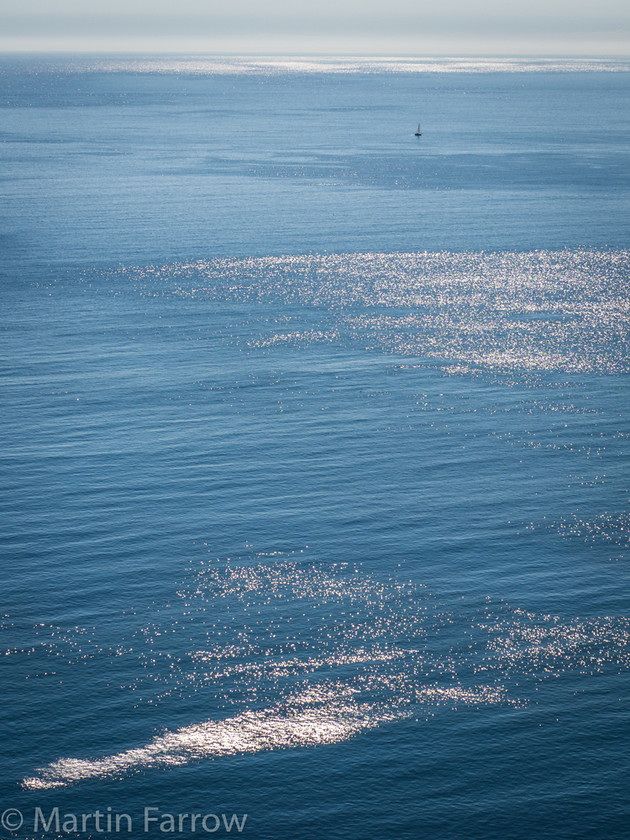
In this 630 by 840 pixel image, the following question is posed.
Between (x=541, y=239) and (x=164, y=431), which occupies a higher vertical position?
(x=541, y=239)

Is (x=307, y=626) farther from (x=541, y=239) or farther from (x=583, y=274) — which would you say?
(x=541, y=239)

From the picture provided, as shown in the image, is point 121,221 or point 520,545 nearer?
point 520,545

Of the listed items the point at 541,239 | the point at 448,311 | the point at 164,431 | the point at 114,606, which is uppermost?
the point at 541,239

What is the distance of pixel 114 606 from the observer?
177ft

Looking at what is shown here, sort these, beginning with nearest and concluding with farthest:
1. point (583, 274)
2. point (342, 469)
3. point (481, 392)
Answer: point (342, 469) < point (481, 392) < point (583, 274)

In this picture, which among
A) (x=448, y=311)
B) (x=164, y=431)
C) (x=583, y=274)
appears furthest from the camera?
(x=583, y=274)

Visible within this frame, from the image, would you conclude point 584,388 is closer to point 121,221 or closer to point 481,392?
point 481,392

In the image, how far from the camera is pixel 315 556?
196 ft

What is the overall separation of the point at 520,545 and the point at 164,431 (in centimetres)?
3228

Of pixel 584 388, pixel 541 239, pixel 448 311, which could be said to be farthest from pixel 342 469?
pixel 541 239

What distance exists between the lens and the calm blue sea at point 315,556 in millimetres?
42438

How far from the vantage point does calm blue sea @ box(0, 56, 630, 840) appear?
4244cm

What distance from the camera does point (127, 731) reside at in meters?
44.8

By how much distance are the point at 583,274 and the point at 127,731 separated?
322 ft
